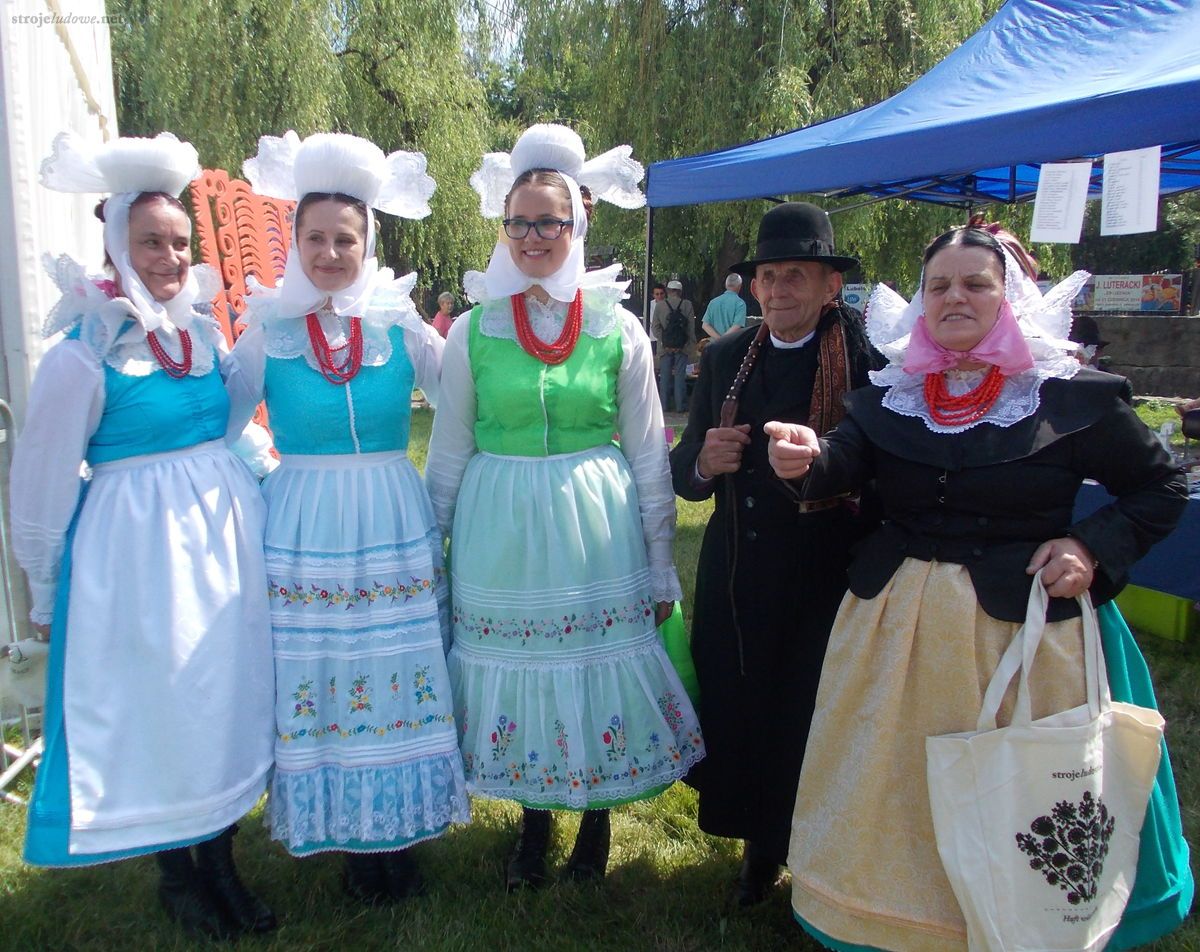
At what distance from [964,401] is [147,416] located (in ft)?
6.12

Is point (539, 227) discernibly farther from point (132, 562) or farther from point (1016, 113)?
point (1016, 113)

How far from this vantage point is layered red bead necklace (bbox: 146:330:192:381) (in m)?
2.32

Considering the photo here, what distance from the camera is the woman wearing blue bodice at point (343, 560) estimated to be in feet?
7.84

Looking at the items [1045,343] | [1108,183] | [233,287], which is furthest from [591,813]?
[233,287]

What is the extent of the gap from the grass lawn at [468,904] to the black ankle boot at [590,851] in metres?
0.05

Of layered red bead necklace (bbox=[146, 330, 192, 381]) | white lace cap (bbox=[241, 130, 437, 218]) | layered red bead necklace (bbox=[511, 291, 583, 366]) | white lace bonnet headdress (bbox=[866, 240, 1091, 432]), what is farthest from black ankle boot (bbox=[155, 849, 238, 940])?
white lace bonnet headdress (bbox=[866, 240, 1091, 432])

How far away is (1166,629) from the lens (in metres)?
4.58

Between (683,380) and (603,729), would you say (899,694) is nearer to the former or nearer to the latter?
(603,729)

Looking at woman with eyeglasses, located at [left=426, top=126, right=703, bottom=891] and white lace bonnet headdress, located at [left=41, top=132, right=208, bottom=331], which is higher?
white lace bonnet headdress, located at [left=41, top=132, right=208, bottom=331]

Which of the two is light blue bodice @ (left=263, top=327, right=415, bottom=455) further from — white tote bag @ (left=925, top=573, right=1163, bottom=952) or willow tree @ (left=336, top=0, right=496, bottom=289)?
willow tree @ (left=336, top=0, right=496, bottom=289)

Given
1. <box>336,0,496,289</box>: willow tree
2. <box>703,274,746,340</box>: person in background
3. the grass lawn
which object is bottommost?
the grass lawn

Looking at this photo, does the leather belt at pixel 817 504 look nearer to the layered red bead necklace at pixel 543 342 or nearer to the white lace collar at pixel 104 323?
the layered red bead necklace at pixel 543 342

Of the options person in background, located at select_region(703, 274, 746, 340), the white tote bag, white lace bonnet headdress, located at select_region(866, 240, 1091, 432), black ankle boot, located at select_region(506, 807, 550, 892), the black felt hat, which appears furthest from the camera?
person in background, located at select_region(703, 274, 746, 340)

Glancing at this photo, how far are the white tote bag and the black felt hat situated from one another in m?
0.93
